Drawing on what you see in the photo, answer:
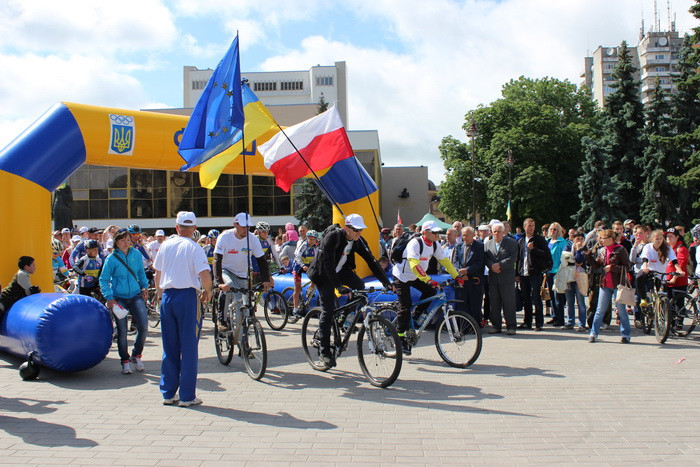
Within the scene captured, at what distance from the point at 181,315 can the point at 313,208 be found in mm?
39643

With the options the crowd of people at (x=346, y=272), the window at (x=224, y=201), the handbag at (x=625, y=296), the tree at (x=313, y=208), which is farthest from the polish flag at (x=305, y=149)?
the window at (x=224, y=201)

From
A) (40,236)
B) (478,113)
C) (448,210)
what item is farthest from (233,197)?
(40,236)

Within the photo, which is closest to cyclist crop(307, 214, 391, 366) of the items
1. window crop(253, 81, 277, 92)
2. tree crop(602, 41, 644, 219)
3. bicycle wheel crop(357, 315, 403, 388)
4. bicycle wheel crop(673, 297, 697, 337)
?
bicycle wheel crop(357, 315, 403, 388)

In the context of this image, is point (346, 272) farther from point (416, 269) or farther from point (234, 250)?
point (234, 250)

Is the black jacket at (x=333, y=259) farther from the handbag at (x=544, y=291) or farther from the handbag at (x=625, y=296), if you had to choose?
the handbag at (x=544, y=291)

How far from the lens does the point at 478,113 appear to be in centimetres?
4734

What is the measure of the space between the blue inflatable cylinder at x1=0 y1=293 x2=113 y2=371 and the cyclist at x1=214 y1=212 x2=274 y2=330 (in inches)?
62.9

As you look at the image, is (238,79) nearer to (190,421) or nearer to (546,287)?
(190,421)

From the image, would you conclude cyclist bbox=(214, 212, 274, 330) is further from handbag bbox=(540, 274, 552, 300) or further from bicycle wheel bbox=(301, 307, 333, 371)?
handbag bbox=(540, 274, 552, 300)

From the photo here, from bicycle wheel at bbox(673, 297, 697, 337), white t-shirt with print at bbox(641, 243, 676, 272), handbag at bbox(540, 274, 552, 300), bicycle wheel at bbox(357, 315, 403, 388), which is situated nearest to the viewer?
bicycle wheel at bbox(357, 315, 403, 388)

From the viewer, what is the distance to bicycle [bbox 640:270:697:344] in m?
9.79

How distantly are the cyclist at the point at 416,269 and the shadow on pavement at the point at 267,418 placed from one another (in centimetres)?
273

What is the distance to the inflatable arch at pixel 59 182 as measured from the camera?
25.1ft

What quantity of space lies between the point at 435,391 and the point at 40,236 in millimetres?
6178
